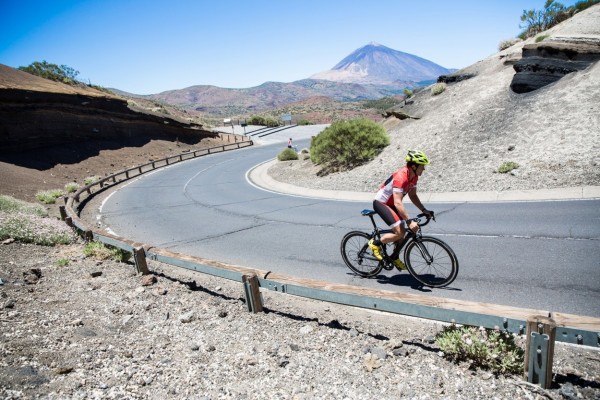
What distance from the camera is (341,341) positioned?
4.56 metres

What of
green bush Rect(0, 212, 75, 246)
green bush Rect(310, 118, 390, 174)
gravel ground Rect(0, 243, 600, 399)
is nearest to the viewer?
gravel ground Rect(0, 243, 600, 399)

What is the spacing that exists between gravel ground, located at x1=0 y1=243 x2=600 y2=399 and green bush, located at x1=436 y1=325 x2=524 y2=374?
0.36ft

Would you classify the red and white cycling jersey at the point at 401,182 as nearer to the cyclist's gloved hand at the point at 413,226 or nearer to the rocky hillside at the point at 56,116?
the cyclist's gloved hand at the point at 413,226

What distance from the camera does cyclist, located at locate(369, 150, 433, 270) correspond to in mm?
5648

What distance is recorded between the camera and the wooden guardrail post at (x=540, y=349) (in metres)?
3.14

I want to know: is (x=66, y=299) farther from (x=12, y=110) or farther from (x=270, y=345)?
(x=12, y=110)

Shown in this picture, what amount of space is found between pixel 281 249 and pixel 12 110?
28.0 metres

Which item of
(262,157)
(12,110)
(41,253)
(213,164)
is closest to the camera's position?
(41,253)

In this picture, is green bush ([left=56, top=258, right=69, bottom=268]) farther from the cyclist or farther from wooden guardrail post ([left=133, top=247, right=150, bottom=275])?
the cyclist

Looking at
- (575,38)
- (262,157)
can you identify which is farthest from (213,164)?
(575,38)

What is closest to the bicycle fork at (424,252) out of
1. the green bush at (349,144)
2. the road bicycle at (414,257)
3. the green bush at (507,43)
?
the road bicycle at (414,257)

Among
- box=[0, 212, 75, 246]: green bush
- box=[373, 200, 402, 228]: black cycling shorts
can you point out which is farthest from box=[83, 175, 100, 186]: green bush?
box=[373, 200, 402, 228]: black cycling shorts

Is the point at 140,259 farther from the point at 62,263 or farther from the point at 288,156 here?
the point at 288,156

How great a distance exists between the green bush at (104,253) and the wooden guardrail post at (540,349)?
8.20 metres
